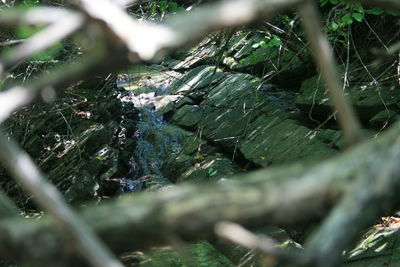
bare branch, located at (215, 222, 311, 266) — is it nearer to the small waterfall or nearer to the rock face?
the rock face

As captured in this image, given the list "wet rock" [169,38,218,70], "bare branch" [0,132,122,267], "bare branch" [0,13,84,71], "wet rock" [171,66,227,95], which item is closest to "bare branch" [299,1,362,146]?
"bare branch" [0,13,84,71]

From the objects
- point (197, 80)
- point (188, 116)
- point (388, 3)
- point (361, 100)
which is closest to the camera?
point (388, 3)

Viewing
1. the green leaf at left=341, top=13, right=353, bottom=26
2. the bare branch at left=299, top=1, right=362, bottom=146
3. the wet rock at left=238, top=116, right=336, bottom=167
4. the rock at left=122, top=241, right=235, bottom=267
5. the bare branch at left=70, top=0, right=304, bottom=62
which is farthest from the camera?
the wet rock at left=238, top=116, right=336, bottom=167

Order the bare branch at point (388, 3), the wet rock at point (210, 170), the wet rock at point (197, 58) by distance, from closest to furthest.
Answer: the bare branch at point (388, 3) → the wet rock at point (210, 170) → the wet rock at point (197, 58)

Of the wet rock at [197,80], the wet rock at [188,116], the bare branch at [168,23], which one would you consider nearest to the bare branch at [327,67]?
the bare branch at [168,23]

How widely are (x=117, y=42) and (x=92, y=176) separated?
252 inches

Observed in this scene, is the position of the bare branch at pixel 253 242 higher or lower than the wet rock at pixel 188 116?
higher

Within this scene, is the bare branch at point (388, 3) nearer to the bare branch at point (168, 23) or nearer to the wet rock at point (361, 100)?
the bare branch at point (168, 23)

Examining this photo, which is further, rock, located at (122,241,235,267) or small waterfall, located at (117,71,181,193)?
small waterfall, located at (117,71,181,193)

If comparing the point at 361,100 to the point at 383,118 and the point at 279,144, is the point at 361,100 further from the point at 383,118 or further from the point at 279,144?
the point at 279,144

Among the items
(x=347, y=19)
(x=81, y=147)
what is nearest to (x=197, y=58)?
(x=81, y=147)

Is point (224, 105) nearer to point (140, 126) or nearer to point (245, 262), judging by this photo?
point (140, 126)

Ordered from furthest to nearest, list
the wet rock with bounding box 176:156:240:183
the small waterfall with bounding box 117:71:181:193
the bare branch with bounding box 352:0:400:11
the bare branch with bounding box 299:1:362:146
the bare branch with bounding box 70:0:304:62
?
1. the small waterfall with bounding box 117:71:181:193
2. the wet rock with bounding box 176:156:240:183
3. the bare branch with bounding box 352:0:400:11
4. the bare branch with bounding box 299:1:362:146
5. the bare branch with bounding box 70:0:304:62

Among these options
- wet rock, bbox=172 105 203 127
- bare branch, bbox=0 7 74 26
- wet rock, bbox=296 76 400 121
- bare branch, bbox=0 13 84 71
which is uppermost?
bare branch, bbox=0 7 74 26
